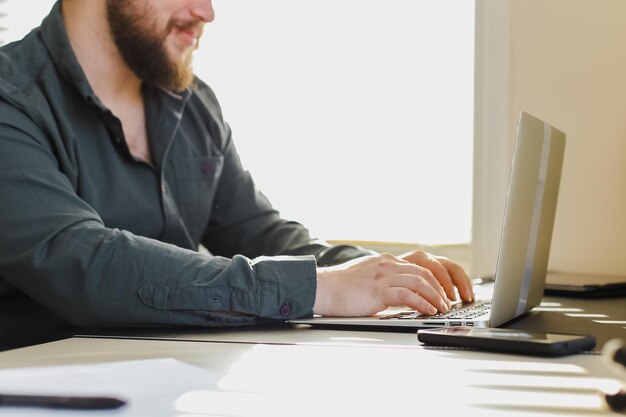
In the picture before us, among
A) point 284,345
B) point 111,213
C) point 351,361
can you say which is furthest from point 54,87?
point 351,361

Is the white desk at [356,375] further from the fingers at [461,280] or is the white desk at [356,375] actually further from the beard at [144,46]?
the beard at [144,46]

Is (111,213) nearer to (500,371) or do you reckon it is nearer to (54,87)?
(54,87)

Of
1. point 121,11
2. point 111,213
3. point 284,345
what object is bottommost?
point 284,345

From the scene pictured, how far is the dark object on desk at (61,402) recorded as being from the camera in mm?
708

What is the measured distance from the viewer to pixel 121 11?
1.61m

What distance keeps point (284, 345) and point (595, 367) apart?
1.07ft

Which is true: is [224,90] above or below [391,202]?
above

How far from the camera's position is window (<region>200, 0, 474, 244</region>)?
6.89 feet

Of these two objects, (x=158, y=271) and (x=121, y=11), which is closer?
(x=158, y=271)

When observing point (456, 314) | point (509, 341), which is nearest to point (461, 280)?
point (456, 314)

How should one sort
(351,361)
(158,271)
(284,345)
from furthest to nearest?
(158,271) → (284,345) → (351,361)

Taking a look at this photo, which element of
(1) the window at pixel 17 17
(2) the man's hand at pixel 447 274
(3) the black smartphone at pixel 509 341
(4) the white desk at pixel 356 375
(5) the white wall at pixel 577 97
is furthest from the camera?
(1) the window at pixel 17 17

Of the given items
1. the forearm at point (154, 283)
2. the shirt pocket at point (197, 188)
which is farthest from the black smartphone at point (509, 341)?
the shirt pocket at point (197, 188)

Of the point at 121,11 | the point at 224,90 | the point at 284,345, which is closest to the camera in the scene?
the point at 284,345
